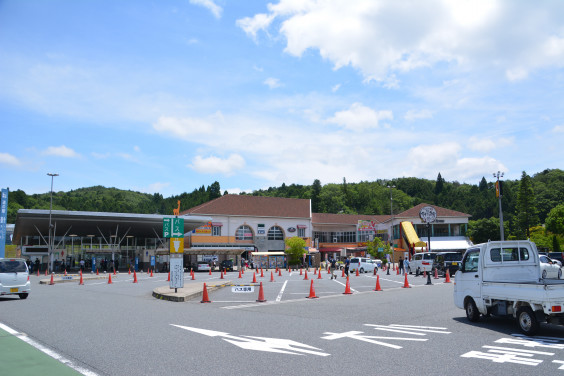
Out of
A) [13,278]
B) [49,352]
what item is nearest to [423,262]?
[13,278]

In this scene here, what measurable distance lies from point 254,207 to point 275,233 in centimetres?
546

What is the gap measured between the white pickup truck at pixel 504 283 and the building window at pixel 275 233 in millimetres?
60462

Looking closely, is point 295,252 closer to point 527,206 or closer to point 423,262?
point 423,262

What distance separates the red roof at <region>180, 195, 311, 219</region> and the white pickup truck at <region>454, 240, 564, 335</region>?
57.6m

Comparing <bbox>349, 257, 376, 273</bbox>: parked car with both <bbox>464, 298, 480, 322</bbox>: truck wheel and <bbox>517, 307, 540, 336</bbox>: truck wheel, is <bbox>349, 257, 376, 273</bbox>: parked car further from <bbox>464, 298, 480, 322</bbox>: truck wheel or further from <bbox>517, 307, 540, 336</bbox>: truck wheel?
<bbox>517, 307, 540, 336</bbox>: truck wheel

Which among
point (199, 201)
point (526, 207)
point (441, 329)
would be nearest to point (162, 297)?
point (441, 329)

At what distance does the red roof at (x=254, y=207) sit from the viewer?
6912 cm

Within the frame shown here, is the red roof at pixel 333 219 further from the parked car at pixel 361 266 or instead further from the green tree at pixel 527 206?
the parked car at pixel 361 266

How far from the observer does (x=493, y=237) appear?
86938 millimetres

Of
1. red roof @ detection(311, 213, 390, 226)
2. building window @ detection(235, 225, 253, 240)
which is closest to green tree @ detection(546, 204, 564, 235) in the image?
red roof @ detection(311, 213, 390, 226)

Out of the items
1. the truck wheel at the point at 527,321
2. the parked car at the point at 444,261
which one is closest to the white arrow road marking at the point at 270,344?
the truck wheel at the point at 527,321

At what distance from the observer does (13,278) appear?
17875mm

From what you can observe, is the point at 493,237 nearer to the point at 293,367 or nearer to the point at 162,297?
the point at 162,297

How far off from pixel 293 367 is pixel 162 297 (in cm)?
1362
